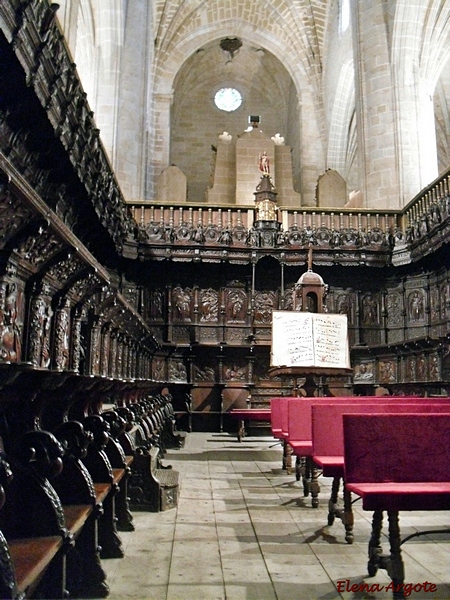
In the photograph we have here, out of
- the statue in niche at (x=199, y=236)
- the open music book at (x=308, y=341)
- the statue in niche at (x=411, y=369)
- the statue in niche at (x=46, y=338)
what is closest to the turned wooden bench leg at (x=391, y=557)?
the statue in niche at (x=46, y=338)

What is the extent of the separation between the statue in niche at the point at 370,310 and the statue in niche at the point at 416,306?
70cm

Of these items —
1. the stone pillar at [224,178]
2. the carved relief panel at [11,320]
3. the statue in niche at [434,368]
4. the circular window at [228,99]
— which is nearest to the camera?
the carved relief panel at [11,320]

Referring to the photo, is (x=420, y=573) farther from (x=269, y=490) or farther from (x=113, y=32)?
(x=113, y=32)

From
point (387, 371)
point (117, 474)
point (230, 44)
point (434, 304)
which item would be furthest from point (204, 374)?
point (230, 44)

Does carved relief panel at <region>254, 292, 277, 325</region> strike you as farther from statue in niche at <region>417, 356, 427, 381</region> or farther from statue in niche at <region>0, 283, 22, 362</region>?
statue in niche at <region>0, 283, 22, 362</region>

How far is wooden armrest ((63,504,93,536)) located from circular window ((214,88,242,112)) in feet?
82.3

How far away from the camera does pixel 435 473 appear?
2533 mm

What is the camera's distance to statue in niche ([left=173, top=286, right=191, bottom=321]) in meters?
11.0

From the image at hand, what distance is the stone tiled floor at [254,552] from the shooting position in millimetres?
2295

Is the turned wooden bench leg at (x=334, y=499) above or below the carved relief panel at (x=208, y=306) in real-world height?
below

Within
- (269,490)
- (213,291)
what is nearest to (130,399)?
(269,490)

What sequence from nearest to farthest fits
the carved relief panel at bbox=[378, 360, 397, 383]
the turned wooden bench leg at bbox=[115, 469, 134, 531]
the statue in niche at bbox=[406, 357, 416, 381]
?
the turned wooden bench leg at bbox=[115, 469, 134, 531], the statue in niche at bbox=[406, 357, 416, 381], the carved relief panel at bbox=[378, 360, 397, 383]

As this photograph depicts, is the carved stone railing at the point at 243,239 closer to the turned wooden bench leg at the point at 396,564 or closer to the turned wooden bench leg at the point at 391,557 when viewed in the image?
the turned wooden bench leg at the point at 391,557

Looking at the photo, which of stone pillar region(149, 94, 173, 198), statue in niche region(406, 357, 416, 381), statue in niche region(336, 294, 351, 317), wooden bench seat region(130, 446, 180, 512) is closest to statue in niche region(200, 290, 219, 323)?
statue in niche region(336, 294, 351, 317)
